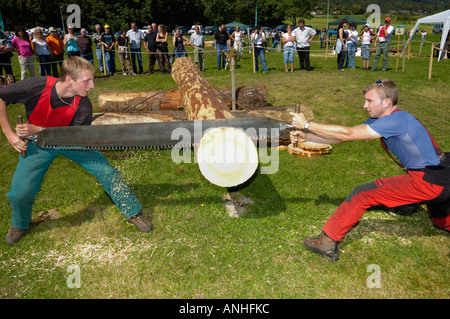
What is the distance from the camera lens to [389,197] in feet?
10.8

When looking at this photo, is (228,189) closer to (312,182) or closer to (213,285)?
(312,182)

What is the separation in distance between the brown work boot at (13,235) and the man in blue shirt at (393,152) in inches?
133

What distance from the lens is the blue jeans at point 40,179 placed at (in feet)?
11.9

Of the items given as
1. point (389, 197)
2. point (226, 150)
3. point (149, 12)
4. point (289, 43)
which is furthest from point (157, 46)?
point (149, 12)

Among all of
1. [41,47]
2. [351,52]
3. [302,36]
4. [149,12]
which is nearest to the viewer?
[41,47]

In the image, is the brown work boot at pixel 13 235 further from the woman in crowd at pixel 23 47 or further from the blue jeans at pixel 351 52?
the blue jeans at pixel 351 52

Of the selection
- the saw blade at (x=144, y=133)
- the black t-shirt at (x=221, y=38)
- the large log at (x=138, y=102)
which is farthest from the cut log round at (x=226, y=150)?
the black t-shirt at (x=221, y=38)

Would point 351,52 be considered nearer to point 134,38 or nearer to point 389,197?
point 134,38

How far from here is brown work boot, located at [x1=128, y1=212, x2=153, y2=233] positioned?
401 centimetres

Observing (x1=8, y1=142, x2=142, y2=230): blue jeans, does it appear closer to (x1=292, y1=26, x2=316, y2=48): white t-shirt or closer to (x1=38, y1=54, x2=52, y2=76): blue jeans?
(x1=38, y1=54, x2=52, y2=76): blue jeans

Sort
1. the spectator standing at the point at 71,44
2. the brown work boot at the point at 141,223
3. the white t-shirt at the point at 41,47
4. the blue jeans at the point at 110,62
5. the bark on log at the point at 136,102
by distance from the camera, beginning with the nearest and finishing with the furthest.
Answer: the brown work boot at the point at 141,223 → the bark on log at the point at 136,102 → the white t-shirt at the point at 41,47 → the spectator standing at the point at 71,44 → the blue jeans at the point at 110,62

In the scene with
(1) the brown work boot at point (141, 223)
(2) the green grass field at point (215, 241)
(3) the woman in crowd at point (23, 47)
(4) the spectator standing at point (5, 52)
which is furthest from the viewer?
(3) the woman in crowd at point (23, 47)

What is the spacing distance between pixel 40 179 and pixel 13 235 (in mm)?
791

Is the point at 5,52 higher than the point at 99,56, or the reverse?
the point at 5,52
